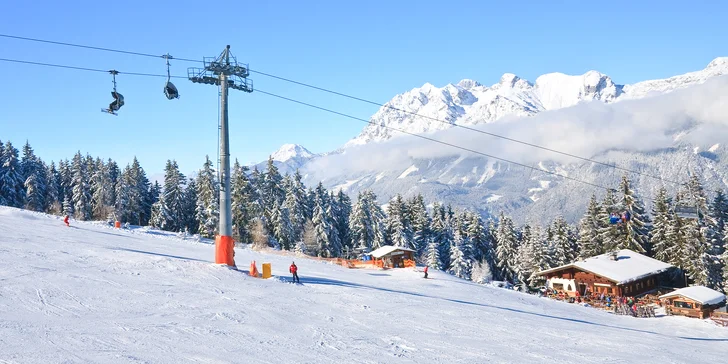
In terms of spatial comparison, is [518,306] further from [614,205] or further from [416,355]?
[614,205]

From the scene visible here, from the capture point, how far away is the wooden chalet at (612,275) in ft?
179

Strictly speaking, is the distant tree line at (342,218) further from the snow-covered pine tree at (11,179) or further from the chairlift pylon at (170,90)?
the chairlift pylon at (170,90)

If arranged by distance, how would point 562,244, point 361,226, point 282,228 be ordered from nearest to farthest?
1. point 282,228
2. point 562,244
3. point 361,226

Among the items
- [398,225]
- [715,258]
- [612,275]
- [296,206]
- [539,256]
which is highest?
[296,206]

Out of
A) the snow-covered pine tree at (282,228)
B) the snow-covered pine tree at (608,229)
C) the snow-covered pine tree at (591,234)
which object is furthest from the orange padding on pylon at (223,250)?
the snow-covered pine tree at (591,234)

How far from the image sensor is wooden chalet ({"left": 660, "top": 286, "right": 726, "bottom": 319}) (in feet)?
143

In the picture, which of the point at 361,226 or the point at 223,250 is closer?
the point at 223,250

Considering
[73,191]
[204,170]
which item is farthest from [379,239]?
[73,191]

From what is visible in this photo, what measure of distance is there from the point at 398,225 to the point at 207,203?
94.1ft

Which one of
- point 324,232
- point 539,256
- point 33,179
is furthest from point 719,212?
point 33,179

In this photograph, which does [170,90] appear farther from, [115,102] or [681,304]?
[681,304]

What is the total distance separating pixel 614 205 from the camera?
67.8 metres

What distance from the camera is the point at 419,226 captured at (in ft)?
288

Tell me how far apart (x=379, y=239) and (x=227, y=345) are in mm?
65359
